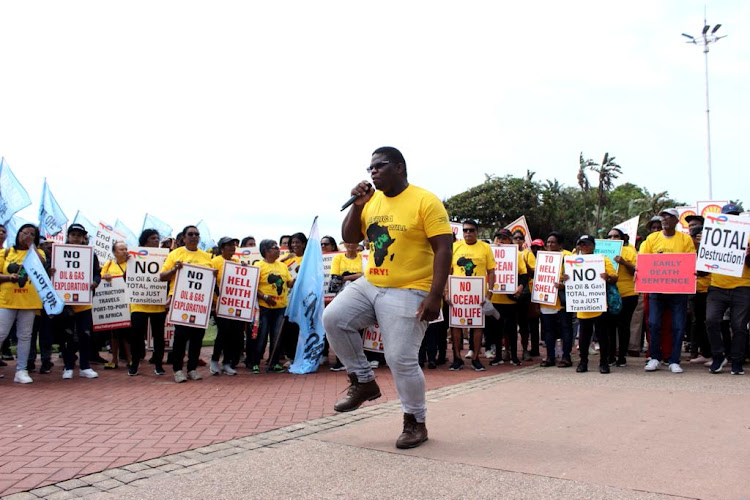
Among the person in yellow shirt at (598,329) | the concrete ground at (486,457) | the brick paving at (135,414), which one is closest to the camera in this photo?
the concrete ground at (486,457)

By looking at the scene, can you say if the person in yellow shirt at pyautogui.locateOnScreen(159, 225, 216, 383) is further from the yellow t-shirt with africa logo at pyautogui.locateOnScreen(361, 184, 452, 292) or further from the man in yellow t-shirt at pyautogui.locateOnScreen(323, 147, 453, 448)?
the yellow t-shirt with africa logo at pyautogui.locateOnScreen(361, 184, 452, 292)

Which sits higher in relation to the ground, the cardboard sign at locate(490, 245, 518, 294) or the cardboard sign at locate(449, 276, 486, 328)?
the cardboard sign at locate(490, 245, 518, 294)

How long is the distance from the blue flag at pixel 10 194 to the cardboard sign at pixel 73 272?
519 cm

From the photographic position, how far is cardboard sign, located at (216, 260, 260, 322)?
8.53 meters

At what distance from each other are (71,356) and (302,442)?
4.93m

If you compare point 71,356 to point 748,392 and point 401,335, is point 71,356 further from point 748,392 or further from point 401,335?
point 748,392

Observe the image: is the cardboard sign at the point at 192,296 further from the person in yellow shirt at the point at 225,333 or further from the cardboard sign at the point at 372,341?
the cardboard sign at the point at 372,341

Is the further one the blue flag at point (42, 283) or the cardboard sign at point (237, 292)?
the cardboard sign at point (237, 292)

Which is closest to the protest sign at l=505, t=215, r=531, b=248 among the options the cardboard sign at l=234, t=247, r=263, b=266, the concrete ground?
the cardboard sign at l=234, t=247, r=263, b=266

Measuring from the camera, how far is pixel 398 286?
4.52 metres

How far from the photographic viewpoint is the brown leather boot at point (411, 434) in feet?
14.6

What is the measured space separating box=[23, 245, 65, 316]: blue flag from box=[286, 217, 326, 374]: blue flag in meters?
2.97

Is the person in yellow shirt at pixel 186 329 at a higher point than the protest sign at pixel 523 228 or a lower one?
lower

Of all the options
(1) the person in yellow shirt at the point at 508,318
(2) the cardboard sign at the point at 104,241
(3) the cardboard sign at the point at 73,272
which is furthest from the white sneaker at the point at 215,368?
(1) the person in yellow shirt at the point at 508,318
